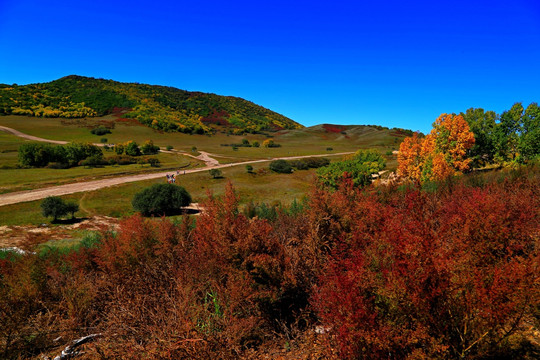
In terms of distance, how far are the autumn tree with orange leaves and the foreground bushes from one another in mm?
18743

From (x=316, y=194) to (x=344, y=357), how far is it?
4.40 m

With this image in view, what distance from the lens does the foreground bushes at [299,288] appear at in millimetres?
3277

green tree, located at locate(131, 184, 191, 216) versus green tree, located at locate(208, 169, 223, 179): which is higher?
green tree, located at locate(208, 169, 223, 179)

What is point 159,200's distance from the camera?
90.1 ft

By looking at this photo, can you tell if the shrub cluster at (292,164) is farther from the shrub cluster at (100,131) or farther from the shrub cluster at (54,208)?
the shrub cluster at (100,131)

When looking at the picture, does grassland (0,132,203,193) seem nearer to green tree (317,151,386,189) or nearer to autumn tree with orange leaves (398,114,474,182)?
green tree (317,151,386,189)

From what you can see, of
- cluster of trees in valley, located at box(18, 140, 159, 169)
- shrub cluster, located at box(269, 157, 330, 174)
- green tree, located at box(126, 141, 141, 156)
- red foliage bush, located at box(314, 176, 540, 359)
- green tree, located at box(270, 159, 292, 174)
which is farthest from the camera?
green tree, located at box(126, 141, 141, 156)

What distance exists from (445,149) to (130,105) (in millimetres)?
146562

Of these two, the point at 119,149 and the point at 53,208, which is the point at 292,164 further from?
the point at 53,208

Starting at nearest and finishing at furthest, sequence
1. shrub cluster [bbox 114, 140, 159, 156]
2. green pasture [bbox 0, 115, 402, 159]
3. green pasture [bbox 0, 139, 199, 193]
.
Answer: green pasture [bbox 0, 139, 199, 193], shrub cluster [bbox 114, 140, 159, 156], green pasture [bbox 0, 115, 402, 159]

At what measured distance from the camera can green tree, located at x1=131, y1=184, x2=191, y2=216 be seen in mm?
27516

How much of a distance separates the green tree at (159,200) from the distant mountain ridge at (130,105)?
82730mm

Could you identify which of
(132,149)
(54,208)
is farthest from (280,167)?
(54,208)

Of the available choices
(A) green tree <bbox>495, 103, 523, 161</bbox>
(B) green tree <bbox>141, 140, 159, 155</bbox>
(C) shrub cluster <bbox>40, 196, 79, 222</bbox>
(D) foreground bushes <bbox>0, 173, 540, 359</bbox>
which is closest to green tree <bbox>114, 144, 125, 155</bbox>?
(B) green tree <bbox>141, 140, 159, 155</bbox>
